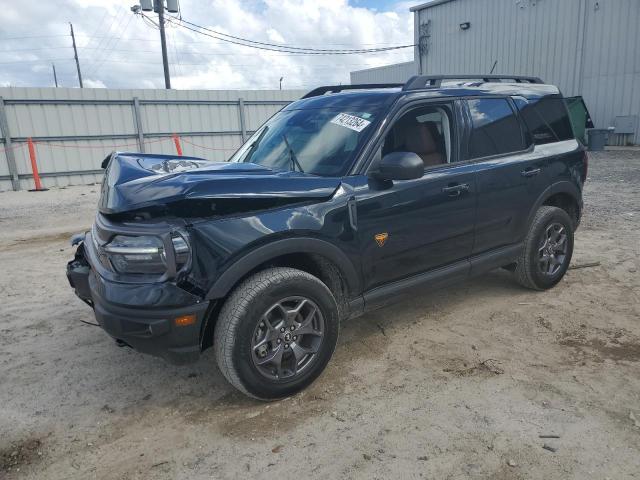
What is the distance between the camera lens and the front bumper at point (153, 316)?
2516 millimetres

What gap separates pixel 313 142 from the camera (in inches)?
137

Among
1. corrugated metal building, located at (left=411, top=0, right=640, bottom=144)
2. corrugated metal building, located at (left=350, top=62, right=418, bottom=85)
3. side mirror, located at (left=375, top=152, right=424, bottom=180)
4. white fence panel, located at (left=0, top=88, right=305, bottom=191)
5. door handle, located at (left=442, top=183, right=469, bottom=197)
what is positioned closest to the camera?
side mirror, located at (left=375, top=152, right=424, bottom=180)

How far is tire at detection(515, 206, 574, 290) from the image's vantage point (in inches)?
169

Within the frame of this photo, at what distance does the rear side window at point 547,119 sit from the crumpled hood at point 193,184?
2.25m

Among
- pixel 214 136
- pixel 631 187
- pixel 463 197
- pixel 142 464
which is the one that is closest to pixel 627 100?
pixel 631 187

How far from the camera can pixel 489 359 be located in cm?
333

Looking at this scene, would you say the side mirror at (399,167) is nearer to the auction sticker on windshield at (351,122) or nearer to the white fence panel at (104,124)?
the auction sticker on windshield at (351,122)

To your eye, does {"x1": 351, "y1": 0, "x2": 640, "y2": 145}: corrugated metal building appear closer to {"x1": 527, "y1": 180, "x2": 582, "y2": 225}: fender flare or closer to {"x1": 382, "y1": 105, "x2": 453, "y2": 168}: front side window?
{"x1": 527, "y1": 180, "x2": 582, "y2": 225}: fender flare

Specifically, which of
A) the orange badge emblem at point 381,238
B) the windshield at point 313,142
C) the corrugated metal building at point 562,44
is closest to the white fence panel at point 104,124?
the corrugated metal building at point 562,44

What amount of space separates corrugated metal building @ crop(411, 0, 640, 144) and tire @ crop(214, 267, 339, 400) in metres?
18.6

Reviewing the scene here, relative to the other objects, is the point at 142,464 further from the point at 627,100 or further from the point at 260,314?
the point at 627,100

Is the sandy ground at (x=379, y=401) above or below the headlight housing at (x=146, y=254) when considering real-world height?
below

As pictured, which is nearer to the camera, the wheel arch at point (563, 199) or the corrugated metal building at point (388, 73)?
the wheel arch at point (563, 199)

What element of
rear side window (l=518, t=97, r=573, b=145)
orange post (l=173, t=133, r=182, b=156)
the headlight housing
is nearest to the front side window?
rear side window (l=518, t=97, r=573, b=145)
